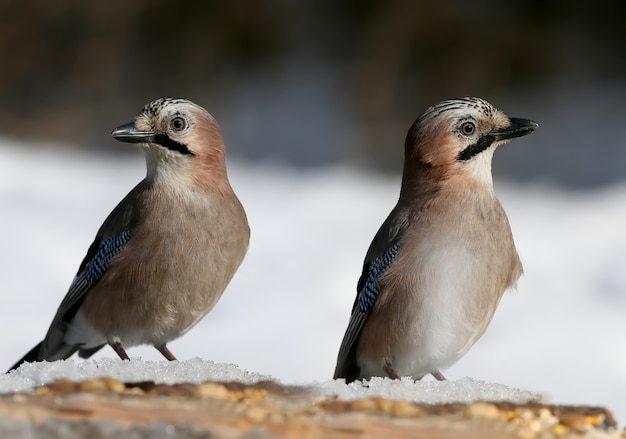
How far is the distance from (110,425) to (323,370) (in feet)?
12.1

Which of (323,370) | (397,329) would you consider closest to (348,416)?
(397,329)

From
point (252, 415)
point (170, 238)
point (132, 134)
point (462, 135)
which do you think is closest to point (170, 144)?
point (132, 134)

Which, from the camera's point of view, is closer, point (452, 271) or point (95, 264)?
point (452, 271)

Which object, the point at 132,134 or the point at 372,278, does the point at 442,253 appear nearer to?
the point at 372,278

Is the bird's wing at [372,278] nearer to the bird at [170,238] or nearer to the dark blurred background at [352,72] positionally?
the bird at [170,238]

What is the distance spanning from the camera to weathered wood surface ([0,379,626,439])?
2449 millimetres

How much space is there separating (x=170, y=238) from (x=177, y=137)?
0.33 m

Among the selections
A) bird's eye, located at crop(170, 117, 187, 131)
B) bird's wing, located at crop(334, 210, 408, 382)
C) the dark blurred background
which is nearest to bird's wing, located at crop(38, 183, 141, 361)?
bird's eye, located at crop(170, 117, 187, 131)

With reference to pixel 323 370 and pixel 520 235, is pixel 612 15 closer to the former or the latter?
pixel 520 235

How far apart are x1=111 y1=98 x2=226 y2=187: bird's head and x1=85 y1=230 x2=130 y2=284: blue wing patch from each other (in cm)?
24

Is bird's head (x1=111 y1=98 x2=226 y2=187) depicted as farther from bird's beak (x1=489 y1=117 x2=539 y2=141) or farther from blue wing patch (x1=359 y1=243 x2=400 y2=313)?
bird's beak (x1=489 y1=117 x2=539 y2=141)

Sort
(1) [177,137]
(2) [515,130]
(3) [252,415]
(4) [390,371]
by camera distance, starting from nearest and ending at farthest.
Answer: (3) [252,415]
(2) [515,130]
(4) [390,371]
(1) [177,137]

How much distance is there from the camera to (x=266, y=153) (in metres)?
10.8

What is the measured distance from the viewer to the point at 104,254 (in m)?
4.49
